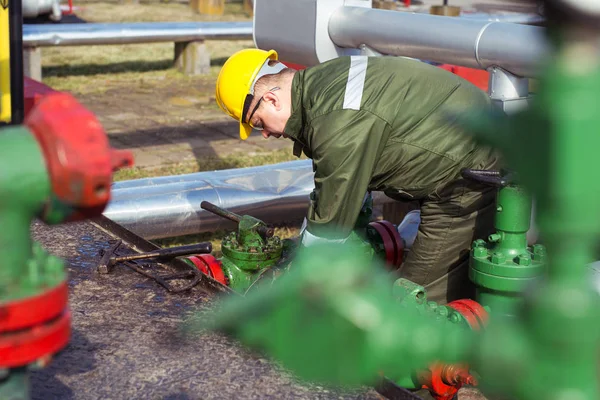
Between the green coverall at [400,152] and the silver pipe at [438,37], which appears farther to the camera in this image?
the silver pipe at [438,37]

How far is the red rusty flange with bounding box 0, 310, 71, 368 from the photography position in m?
0.90

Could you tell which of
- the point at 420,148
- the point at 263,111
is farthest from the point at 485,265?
the point at 263,111

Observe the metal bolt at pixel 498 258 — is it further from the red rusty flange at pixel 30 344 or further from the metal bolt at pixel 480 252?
the red rusty flange at pixel 30 344

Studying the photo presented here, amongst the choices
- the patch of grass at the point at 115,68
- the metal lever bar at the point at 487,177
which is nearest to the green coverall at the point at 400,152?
the metal lever bar at the point at 487,177

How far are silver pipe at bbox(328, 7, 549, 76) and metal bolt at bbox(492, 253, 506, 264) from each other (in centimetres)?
69

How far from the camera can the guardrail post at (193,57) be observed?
8875mm

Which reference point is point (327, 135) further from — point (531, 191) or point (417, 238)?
point (531, 191)

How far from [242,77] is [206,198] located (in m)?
1.14

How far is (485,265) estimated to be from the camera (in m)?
2.65

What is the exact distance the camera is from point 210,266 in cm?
297

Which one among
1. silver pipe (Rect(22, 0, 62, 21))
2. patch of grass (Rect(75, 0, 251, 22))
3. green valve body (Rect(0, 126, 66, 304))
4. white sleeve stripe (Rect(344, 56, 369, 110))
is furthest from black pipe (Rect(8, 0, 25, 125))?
patch of grass (Rect(75, 0, 251, 22))

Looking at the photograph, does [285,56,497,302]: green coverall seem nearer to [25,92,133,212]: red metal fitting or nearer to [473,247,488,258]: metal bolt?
[473,247,488,258]: metal bolt

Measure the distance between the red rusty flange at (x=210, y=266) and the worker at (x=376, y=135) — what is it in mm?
391

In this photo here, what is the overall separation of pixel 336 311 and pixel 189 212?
311 cm
